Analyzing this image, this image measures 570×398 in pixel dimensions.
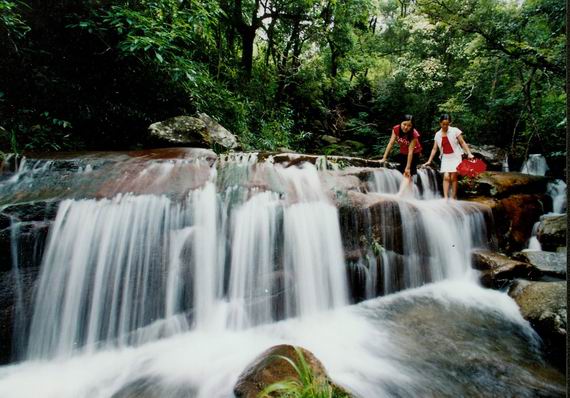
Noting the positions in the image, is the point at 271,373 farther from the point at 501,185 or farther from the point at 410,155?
the point at 501,185

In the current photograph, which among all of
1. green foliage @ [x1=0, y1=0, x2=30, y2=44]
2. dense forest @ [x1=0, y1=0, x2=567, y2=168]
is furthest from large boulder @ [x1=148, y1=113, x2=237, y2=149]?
green foliage @ [x1=0, y1=0, x2=30, y2=44]

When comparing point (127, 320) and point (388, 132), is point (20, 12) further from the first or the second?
point (388, 132)

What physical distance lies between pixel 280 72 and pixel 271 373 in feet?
44.8

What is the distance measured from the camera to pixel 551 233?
6.25 m

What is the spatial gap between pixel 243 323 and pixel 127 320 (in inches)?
54.2

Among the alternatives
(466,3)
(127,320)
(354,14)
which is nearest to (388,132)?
(354,14)

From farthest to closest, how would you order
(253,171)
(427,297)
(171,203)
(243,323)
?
(253,171)
(427,297)
(171,203)
(243,323)

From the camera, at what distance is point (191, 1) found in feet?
23.3

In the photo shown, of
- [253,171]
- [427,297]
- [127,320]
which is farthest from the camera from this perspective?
[253,171]

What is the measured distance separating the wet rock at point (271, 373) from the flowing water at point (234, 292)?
0.47m

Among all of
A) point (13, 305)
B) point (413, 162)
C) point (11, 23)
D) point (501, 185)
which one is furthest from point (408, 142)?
point (11, 23)

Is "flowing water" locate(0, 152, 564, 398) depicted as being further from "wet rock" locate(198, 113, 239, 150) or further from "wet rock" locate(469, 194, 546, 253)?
"wet rock" locate(198, 113, 239, 150)

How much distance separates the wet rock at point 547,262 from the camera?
472cm

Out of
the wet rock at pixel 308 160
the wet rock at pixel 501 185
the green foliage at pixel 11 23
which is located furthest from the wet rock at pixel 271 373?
the wet rock at pixel 501 185
